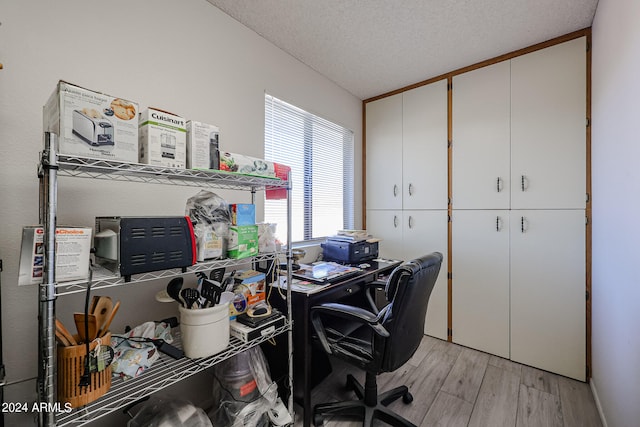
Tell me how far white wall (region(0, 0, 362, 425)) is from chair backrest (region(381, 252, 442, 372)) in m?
1.16

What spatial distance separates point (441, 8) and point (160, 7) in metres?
1.68

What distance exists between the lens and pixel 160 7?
1.50m

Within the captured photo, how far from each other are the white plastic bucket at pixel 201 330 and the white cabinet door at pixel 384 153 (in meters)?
2.23

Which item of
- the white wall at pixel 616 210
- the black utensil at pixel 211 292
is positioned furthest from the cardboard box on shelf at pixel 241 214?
the white wall at pixel 616 210

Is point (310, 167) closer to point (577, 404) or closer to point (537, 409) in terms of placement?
point (537, 409)

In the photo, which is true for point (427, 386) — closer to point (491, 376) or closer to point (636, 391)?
point (491, 376)

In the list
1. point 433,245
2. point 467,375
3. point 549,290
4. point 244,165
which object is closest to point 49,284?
point 244,165

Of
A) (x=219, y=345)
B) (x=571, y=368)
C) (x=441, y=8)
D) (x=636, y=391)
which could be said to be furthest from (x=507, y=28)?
(x=219, y=345)

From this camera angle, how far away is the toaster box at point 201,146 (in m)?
1.13

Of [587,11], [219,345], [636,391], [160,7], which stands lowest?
[636,391]

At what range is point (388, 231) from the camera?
9.80ft

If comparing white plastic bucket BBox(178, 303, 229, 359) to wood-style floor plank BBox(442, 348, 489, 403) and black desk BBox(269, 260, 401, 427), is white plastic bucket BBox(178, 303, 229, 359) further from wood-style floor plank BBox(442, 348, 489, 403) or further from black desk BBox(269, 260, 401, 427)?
wood-style floor plank BBox(442, 348, 489, 403)

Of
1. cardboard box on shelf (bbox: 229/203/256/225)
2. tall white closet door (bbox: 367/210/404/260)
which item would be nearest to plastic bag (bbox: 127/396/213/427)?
cardboard box on shelf (bbox: 229/203/256/225)

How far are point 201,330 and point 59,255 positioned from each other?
0.55 m
